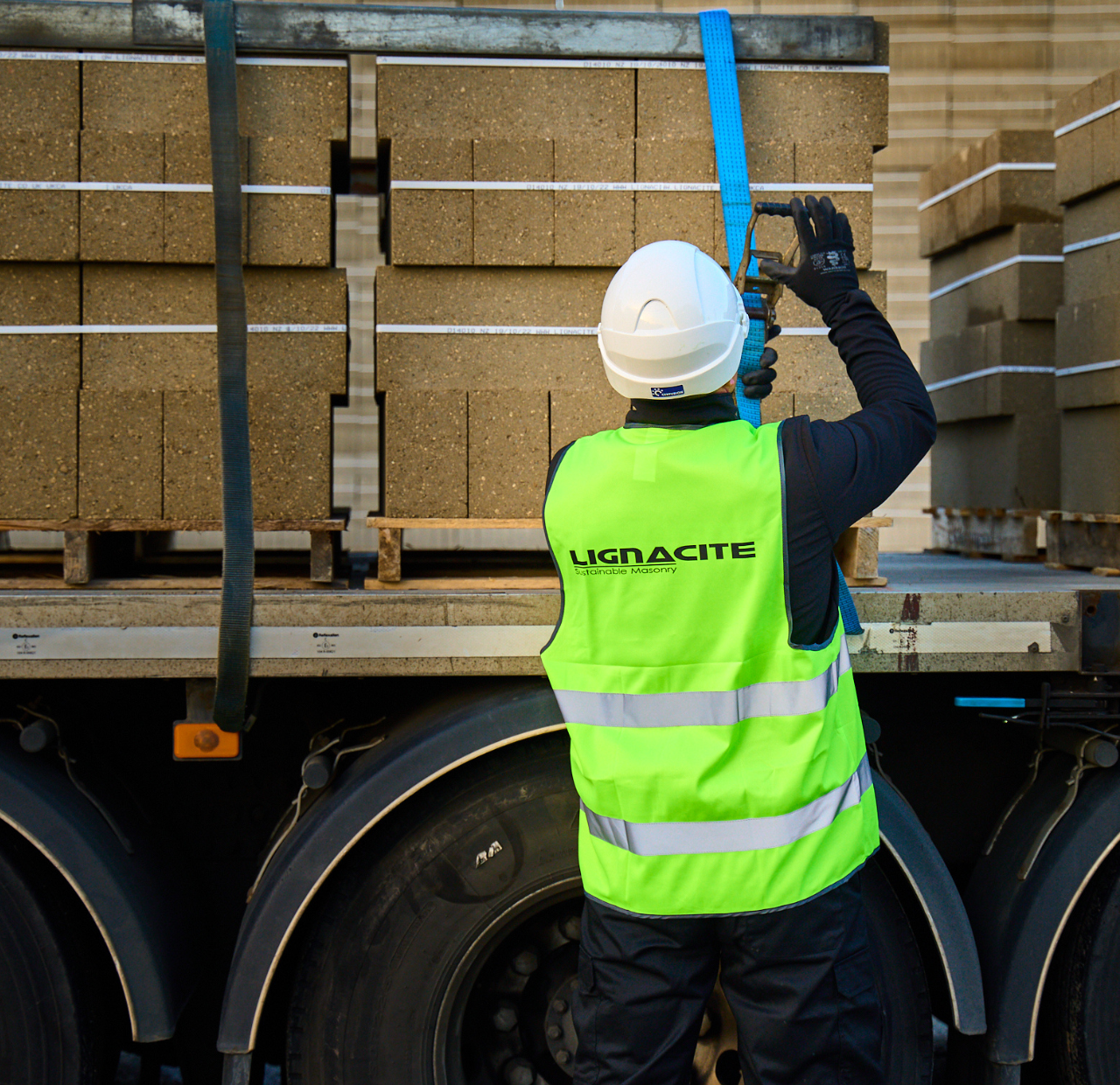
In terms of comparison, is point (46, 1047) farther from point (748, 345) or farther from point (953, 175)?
point (953, 175)

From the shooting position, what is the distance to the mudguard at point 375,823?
7.27ft

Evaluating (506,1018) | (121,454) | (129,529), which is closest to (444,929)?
(506,1018)

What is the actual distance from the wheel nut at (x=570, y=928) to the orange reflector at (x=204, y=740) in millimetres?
863

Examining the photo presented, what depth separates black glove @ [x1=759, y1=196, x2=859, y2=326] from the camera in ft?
6.53

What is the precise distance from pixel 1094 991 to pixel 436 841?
5.11ft

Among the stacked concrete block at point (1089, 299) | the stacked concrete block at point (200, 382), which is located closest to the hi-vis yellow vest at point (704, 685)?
the stacked concrete block at point (200, 382)

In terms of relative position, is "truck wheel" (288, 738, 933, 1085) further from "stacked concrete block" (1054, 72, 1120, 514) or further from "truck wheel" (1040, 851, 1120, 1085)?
"stacked concrete block" (1054, 72, 1120, 514)

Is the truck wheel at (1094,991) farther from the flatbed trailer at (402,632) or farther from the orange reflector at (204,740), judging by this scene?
the orange reflector at (204,740)

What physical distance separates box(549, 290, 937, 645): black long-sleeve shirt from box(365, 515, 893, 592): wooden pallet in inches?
18.6

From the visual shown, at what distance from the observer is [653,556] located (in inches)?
70.5

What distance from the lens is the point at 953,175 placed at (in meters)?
4.04

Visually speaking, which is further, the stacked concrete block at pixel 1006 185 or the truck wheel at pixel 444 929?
the stacked concrete block at pixel 1006 185

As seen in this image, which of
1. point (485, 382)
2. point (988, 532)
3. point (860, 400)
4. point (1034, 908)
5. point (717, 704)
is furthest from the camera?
point (988, 532)

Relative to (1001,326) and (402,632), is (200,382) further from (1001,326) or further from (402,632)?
(1001,326)
